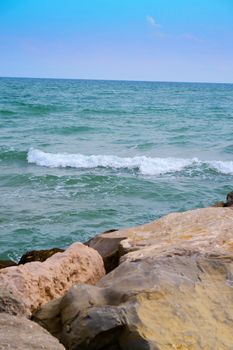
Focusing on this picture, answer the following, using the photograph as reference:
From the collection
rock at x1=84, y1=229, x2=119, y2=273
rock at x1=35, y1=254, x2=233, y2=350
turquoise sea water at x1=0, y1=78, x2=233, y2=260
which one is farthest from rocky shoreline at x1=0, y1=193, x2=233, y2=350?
turquoise sea water at x1=0, y1=78, x2=233, y2=260

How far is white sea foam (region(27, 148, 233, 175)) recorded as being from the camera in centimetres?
1512

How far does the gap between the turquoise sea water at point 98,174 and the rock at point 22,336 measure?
442cm

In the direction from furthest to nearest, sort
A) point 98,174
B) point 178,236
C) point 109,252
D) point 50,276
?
point 98,174
point 109,252
point 178,236
point 50,276

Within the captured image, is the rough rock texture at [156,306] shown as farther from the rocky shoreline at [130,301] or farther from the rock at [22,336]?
the rock at [22,336]

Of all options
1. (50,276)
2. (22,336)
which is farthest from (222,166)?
(22,336)

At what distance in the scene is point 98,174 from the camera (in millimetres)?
13984

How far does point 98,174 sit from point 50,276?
32.7 ft

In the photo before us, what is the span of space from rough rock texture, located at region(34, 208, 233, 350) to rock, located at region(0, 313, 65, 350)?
0.83ft

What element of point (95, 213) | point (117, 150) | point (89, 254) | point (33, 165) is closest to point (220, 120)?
point (117, 150)

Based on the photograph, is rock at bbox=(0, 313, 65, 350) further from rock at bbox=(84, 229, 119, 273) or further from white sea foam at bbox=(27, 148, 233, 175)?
white sea foam at bbox=(27, 148, 233, 175)

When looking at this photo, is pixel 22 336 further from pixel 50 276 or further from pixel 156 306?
pixel 50 276

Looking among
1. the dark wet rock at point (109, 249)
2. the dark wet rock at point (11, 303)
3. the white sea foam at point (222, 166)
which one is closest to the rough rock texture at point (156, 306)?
the dark wet rock at point (11, 303)

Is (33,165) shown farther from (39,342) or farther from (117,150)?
(39,342)

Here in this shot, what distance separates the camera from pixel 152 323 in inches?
122
